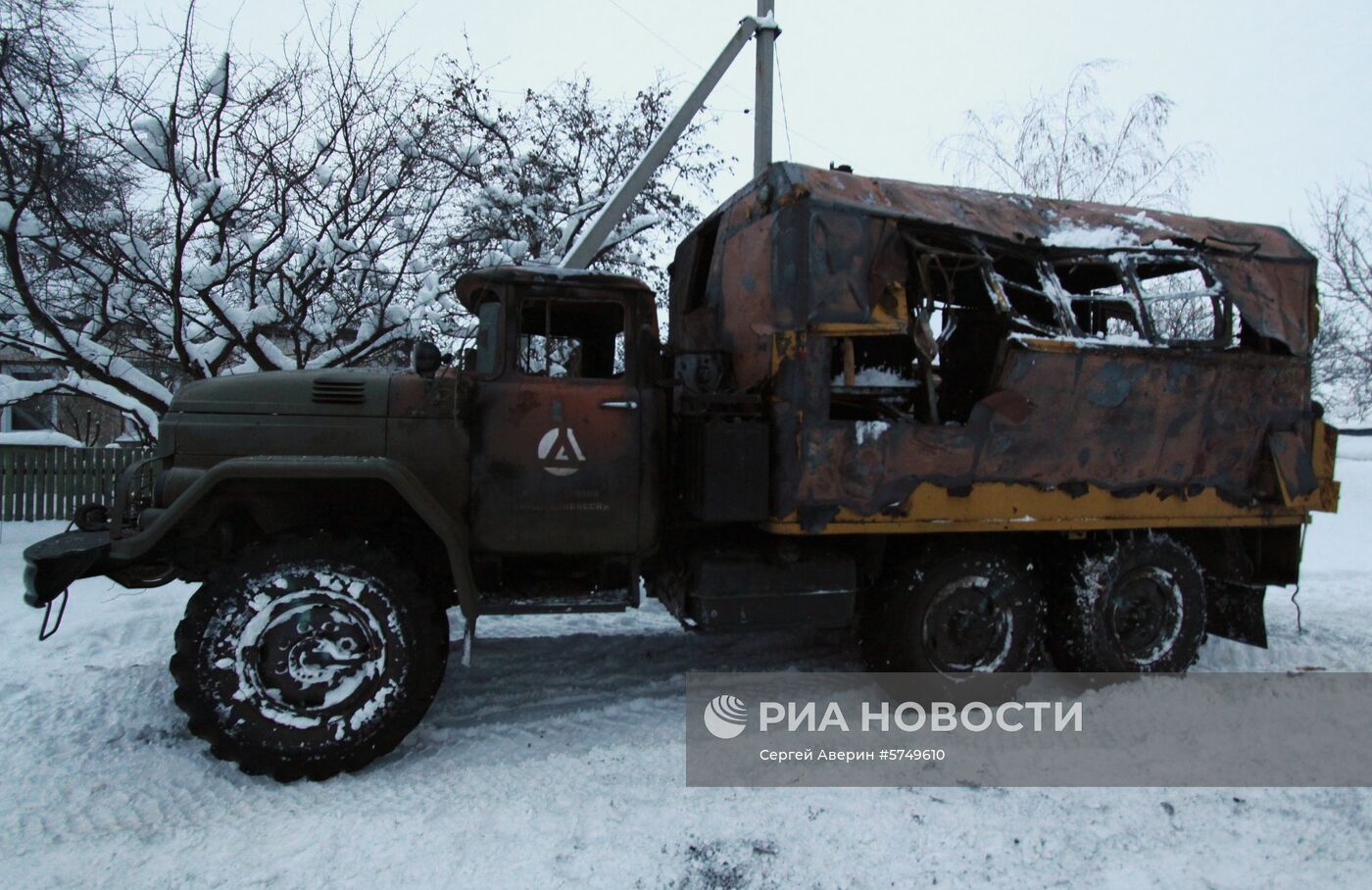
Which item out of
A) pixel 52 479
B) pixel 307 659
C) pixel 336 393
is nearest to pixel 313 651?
pixel 307 659

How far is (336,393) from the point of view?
4074 millimetres

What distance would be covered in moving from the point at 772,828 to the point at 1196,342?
3858mm

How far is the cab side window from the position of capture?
4.32 m

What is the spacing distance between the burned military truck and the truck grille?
0.09 feet

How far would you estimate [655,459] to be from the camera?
174 inches

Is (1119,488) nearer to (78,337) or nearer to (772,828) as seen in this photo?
(772,828)

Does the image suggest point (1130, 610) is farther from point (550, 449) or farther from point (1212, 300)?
point (550, 449)

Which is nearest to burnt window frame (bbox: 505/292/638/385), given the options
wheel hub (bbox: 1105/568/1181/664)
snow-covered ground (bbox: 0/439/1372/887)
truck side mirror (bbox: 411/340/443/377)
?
truck side mirror (bbox: 411/340/443/377)

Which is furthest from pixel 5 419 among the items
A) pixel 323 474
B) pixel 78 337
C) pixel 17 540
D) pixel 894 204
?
pixel 894 204

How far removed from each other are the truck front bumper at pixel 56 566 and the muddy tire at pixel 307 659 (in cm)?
51

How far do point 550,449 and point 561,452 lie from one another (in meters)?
0.06

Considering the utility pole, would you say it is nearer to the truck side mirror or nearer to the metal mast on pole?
the metal mast on pole

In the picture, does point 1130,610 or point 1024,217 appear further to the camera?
point 1130,610

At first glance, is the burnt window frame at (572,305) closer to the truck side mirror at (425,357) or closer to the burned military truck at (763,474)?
the burned military truck at (763,474)
